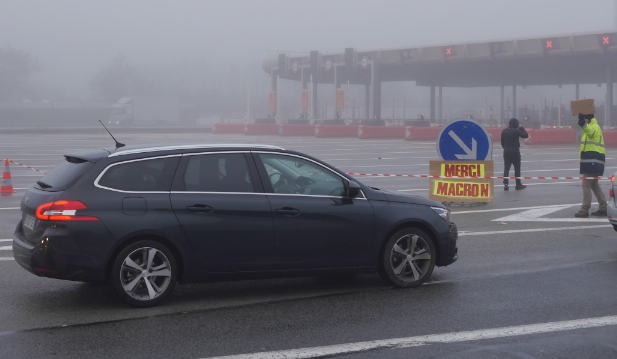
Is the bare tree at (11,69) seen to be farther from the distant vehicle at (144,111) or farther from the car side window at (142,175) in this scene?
the car side window at (142,175)

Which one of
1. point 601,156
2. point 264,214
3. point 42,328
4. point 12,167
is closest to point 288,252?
point 264,214

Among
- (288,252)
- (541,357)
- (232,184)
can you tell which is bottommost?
(541,357)

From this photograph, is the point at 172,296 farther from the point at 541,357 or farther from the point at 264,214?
the point at 541,357

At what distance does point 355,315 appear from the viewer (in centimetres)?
594

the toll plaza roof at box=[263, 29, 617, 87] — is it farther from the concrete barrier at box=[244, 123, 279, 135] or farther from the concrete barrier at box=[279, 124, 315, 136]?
the concrete barrier at box=[279, 124, 315, 136]

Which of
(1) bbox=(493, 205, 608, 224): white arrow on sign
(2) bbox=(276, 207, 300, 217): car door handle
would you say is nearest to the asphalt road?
(2) bbox=(276, 207, 300, 217): car door handle

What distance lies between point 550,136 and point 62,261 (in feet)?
113

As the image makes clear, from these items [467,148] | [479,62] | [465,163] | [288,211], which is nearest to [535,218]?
[465,163]

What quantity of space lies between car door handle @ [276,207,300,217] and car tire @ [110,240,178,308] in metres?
1.07

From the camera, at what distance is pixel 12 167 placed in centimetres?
2283

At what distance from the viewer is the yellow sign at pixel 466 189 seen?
13430mm

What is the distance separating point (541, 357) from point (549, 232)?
19.2 feet

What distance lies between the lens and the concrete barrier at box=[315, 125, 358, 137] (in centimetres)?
4781

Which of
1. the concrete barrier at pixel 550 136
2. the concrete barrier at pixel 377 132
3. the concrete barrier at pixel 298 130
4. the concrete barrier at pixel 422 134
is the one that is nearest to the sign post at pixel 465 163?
the concrete barrier at pixel 550 136
